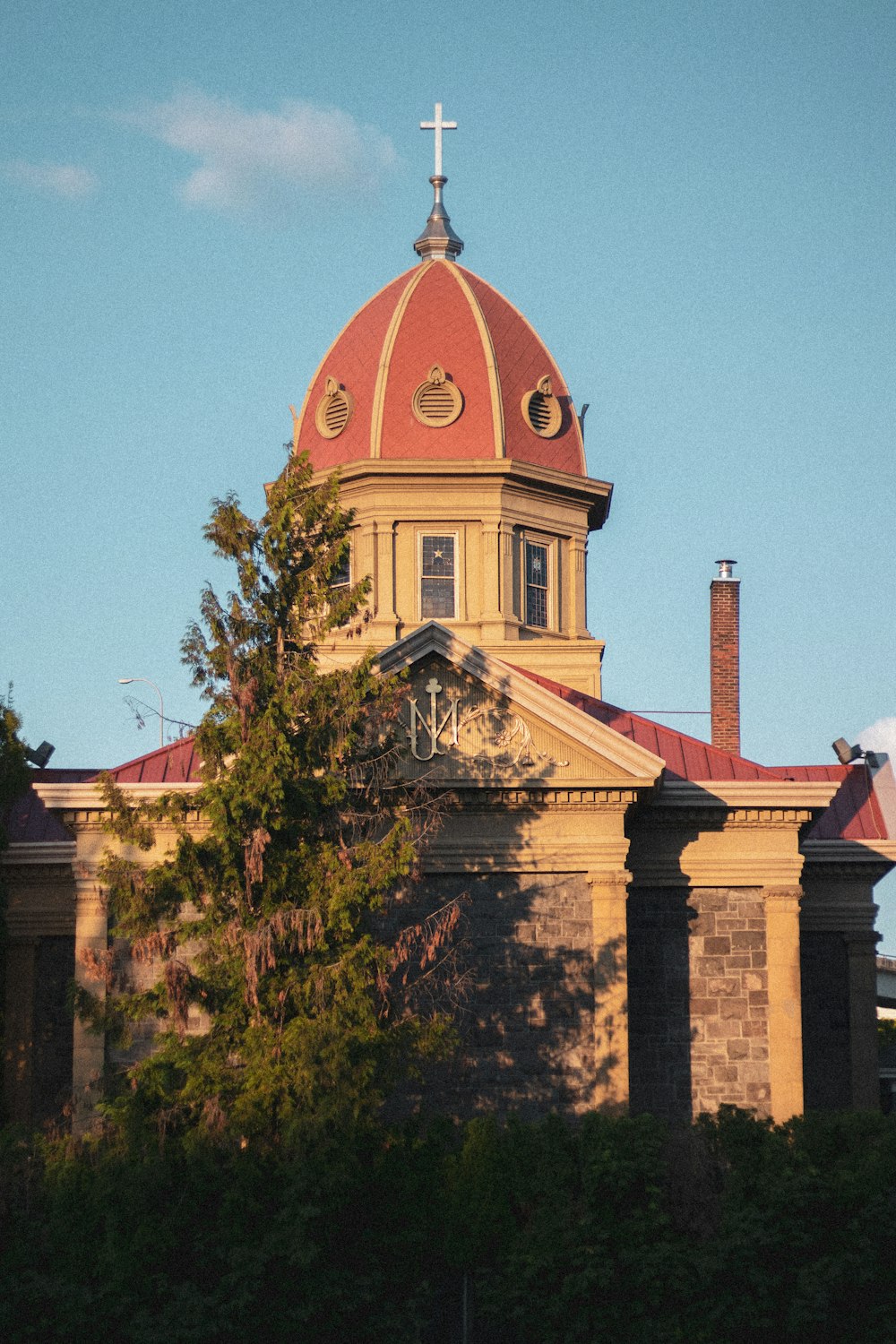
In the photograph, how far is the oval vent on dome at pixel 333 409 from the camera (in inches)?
1336

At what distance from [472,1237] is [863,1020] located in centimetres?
1113

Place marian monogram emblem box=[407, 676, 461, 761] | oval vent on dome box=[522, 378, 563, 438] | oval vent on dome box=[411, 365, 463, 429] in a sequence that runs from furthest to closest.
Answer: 1. oval vent on dome box=[522, 378, 563, 438]
2. oval vent on dome box=[411, 365, 463, 429]
3. marian monogram emblem box=[407, 676, 461, 761]

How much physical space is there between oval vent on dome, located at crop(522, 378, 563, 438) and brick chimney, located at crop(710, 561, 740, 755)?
367 centimetres

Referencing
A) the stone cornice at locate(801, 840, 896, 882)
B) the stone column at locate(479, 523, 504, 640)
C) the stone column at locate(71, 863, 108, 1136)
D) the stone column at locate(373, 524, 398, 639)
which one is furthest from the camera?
the stone column at locate(373, 524, 398, 639)

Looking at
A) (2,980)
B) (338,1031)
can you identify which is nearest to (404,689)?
(338,1031)

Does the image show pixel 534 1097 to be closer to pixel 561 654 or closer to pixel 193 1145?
pixel 193 1145

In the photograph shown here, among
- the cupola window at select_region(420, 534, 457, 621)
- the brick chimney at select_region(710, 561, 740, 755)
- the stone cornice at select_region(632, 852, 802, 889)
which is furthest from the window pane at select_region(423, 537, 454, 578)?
the stone cornice at select_region(632, 852, 802, 889)

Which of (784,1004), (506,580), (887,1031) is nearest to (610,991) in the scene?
(784,1004)

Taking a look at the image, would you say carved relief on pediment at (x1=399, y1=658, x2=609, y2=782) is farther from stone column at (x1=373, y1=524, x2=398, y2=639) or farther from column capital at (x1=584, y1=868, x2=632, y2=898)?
stone column at (x1=373, y1=524, x2=398, y2=639)

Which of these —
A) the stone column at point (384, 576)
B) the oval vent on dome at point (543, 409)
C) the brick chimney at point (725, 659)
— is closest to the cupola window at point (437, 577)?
the stone column at point (384, 576)

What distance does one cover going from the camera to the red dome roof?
33.3 metres

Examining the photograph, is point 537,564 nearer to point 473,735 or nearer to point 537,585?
point 537,585

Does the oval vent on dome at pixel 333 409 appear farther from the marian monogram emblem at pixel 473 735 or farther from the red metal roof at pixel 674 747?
the marian monogram emblem at pixel 473 735

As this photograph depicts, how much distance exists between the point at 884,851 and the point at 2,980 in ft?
44.7
